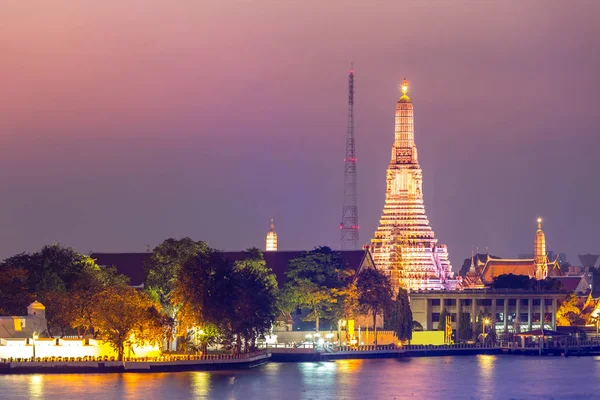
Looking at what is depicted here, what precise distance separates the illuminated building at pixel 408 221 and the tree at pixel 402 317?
31212 mm

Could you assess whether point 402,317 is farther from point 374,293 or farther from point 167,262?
point 167,262

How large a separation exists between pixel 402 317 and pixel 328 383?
33.5 m

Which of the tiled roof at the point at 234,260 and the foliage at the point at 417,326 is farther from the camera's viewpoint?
the foliage at the point at 417,326

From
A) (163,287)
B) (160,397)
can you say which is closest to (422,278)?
(163,287)

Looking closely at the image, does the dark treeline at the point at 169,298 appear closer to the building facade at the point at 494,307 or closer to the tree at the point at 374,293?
the tree at the point at 374,293

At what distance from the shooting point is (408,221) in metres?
177

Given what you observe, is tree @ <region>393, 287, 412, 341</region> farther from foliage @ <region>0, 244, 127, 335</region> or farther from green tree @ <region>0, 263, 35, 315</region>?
green tree @ <region>0, 263, 35, 315</region>

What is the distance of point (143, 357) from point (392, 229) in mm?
67250

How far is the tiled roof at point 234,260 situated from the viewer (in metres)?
145

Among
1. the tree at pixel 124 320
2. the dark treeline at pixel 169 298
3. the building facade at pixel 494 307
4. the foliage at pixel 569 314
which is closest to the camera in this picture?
the tree at pixel 124 320

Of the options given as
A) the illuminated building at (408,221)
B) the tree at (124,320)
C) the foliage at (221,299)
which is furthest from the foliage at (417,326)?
the tree at (124,320)

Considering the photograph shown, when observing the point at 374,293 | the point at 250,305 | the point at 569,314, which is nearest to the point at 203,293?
the point at 250,305

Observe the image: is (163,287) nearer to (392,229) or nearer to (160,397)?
(160,397)

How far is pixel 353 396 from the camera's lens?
101 meters
